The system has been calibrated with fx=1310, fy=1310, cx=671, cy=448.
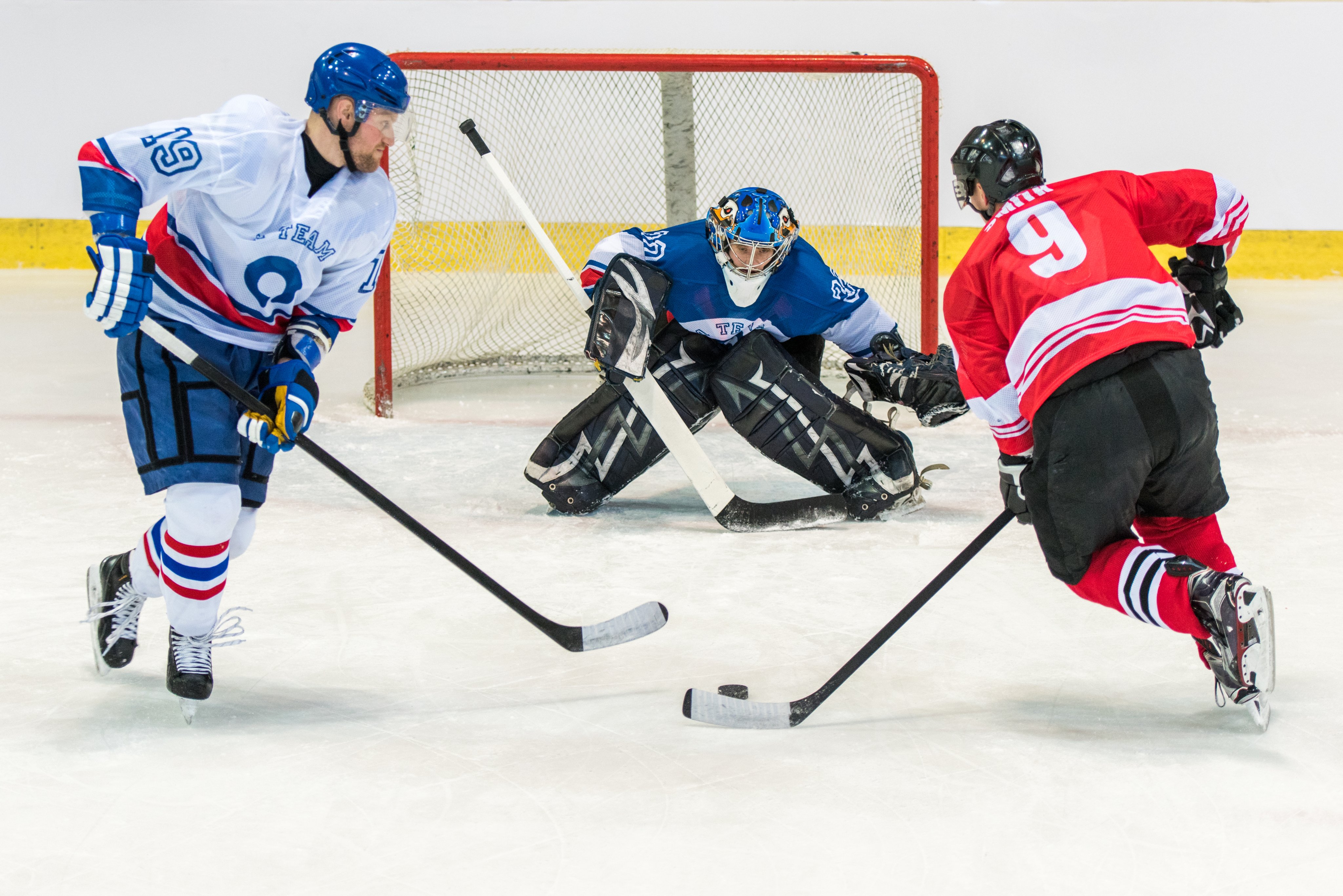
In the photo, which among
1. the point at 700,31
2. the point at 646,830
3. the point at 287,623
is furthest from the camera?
the point at 700,31

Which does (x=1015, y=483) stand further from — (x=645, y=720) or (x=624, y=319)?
(x=624, y=319)

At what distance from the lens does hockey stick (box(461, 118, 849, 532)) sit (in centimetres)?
315

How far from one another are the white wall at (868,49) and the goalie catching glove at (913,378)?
13.0 ft

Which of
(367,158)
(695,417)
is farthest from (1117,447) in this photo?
(695,417)

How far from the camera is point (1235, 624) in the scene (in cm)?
176

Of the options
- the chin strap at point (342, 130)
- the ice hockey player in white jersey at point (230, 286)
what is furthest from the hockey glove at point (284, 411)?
the chin strap at point (342, 130)

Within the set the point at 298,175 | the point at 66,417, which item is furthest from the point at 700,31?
the point at 298,175

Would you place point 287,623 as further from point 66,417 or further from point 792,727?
point 66,417

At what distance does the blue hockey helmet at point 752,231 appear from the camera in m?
3.09

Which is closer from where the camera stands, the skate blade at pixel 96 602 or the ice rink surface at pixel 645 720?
the ice rink surface at pixel 645 720

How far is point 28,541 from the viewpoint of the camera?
9.62 feet

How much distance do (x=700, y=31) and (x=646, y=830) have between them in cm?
604

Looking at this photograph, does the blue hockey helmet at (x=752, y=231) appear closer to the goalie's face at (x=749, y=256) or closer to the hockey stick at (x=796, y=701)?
the goalie's face at (x=749, y=256)

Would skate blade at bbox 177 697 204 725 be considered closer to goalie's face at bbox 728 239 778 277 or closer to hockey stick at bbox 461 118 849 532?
hockey stick at bbox 461 118 849 532
